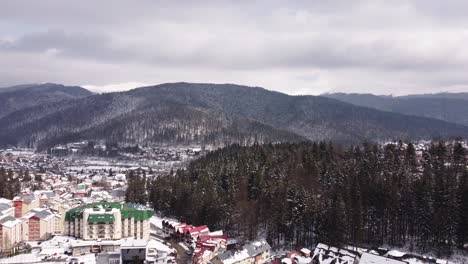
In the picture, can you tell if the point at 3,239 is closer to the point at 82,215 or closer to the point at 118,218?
the point at 82,215

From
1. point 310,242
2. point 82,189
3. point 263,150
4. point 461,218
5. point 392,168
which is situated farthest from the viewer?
point 82,189

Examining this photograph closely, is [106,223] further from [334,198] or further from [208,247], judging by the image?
[334,198]

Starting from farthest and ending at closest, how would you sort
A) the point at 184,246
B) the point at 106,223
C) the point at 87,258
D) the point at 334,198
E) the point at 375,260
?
the point at 106,223 < the point at 184,246 < the point at 334,198 < the point at 87,258 < the point at 375,260

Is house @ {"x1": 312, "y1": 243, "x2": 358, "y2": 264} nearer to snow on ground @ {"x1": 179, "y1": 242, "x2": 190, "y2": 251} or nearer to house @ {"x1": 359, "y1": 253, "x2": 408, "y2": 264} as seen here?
house @ {"x1": 359, "y1": 253, "x2": 408, "y2": 264}

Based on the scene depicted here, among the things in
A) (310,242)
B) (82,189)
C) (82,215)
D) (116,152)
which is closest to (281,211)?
(310,242)

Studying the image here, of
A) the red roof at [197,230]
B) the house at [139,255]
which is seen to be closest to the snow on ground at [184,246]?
the red roof at [197,230]

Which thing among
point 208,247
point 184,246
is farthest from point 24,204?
point 208,247
